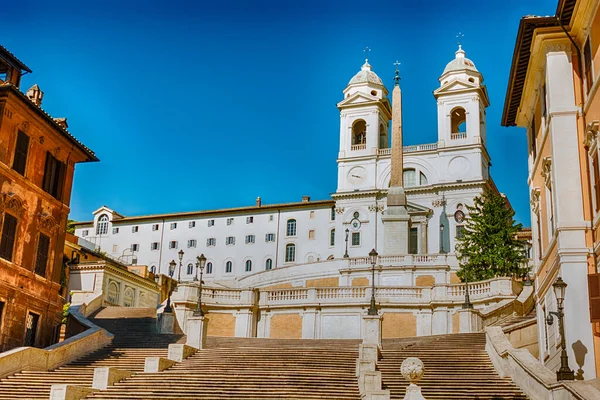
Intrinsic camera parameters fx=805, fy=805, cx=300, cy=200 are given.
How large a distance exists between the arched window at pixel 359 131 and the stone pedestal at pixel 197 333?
196ft

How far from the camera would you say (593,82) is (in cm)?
2044

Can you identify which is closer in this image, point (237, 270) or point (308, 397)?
point (308, 397)

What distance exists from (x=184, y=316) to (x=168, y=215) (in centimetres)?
5693

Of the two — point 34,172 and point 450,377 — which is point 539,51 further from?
point 34,172

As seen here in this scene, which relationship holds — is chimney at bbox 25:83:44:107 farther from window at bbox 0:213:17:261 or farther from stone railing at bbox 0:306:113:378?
stone railing at bbox 0:306:113:378

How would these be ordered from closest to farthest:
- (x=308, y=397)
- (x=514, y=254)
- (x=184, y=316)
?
(x=308, y=397) → (x=184, y=316) → (x=514, y=254)

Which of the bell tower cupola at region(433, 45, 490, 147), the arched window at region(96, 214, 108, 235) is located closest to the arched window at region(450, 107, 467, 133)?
the bell tower cupola at region(433, 45, 490, 147)

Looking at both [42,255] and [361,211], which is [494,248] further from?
[361,211]

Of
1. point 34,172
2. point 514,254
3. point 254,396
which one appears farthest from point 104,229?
point 254,396

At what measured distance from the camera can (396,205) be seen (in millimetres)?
72875

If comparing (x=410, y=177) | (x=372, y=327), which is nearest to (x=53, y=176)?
(x=372, y=327)

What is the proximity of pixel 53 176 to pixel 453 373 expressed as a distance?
19.4 m

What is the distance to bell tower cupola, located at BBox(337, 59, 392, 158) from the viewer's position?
87.8m

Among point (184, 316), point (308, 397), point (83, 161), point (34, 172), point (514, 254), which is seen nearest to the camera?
point (308, 397)
